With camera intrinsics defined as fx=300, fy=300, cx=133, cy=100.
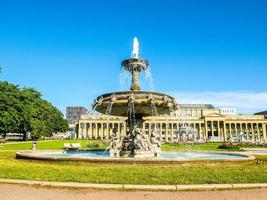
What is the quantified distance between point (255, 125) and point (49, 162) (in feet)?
491

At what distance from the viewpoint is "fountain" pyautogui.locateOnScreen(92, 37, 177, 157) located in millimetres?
17922

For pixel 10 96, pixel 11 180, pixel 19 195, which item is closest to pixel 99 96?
pixel 11 180

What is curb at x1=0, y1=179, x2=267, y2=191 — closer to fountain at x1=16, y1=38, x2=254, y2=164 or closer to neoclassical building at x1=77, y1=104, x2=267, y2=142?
fountain at x1=16, y1=38, x2=254, y2=164

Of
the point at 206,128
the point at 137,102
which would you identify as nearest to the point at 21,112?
the point at 137,102

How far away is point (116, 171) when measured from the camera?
39.3ft

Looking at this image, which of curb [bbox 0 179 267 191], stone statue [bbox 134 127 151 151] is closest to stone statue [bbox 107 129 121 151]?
stone statue [bbox 134 127 151 151]

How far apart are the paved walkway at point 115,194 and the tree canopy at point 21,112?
48.7 metres

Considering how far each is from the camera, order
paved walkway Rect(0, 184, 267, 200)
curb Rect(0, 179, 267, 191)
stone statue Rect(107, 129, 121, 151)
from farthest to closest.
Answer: stone statue Rect(107, 129, 121, 151)
curb Rect(0, 179, 267, 191)
paved walkway Rect(0, 184, 267, 200)

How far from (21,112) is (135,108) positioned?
4851 centimetres

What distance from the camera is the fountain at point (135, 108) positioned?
17922mm

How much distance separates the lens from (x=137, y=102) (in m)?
17.9

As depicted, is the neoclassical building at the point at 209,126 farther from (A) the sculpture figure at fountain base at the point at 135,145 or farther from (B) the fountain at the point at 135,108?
(A) the sculpture figure at fountain base at the point at 135,145

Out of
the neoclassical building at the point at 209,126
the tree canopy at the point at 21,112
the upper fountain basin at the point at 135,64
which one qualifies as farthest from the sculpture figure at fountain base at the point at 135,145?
the neoclassical building at the point at 209,126

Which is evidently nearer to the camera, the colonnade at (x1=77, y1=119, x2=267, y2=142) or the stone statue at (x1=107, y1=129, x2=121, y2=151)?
the stone statue at (x1=107, y1=129, x2=121, y2=151)
